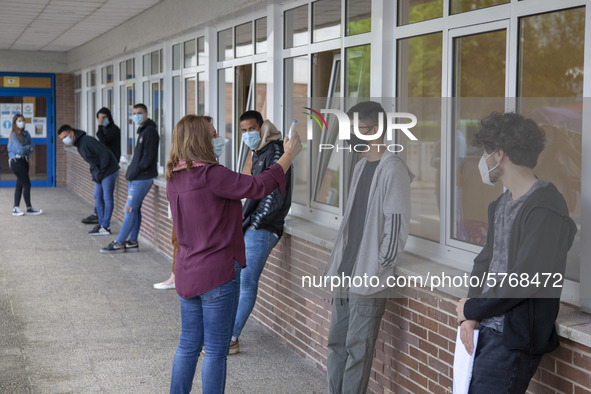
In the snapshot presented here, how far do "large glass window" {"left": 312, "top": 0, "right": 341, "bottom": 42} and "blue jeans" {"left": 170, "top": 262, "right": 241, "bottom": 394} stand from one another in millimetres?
2315

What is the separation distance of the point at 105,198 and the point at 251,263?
6.32 m

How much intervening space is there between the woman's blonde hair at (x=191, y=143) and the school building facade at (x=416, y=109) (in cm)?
106

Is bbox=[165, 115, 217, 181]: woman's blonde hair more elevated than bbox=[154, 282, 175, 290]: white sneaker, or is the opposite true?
bbox=[165, 115, 217, 181]: woman's blonde hair

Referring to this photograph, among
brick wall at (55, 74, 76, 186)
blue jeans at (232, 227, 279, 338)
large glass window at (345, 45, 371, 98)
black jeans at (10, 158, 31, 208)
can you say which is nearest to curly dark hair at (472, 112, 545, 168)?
large glass window at (345, 45, 371, 98)

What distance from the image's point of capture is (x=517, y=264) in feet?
9.07

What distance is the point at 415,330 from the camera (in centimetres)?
412

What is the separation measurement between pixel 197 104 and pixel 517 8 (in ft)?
19.6

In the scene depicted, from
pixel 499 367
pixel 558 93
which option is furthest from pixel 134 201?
pixel 499 367

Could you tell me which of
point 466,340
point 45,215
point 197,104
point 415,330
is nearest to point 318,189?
point 415,330

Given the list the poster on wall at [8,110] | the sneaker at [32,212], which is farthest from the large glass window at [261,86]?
the poster on wall at [8,110]

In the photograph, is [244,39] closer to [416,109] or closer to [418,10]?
[418,10]

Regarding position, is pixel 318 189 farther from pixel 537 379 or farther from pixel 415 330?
pixel 537 379

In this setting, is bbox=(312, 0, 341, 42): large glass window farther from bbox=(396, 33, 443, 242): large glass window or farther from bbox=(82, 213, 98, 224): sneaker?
bbox=(82, 213, 98, 224): sneaker

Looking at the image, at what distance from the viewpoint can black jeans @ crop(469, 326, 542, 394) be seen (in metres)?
2.89
